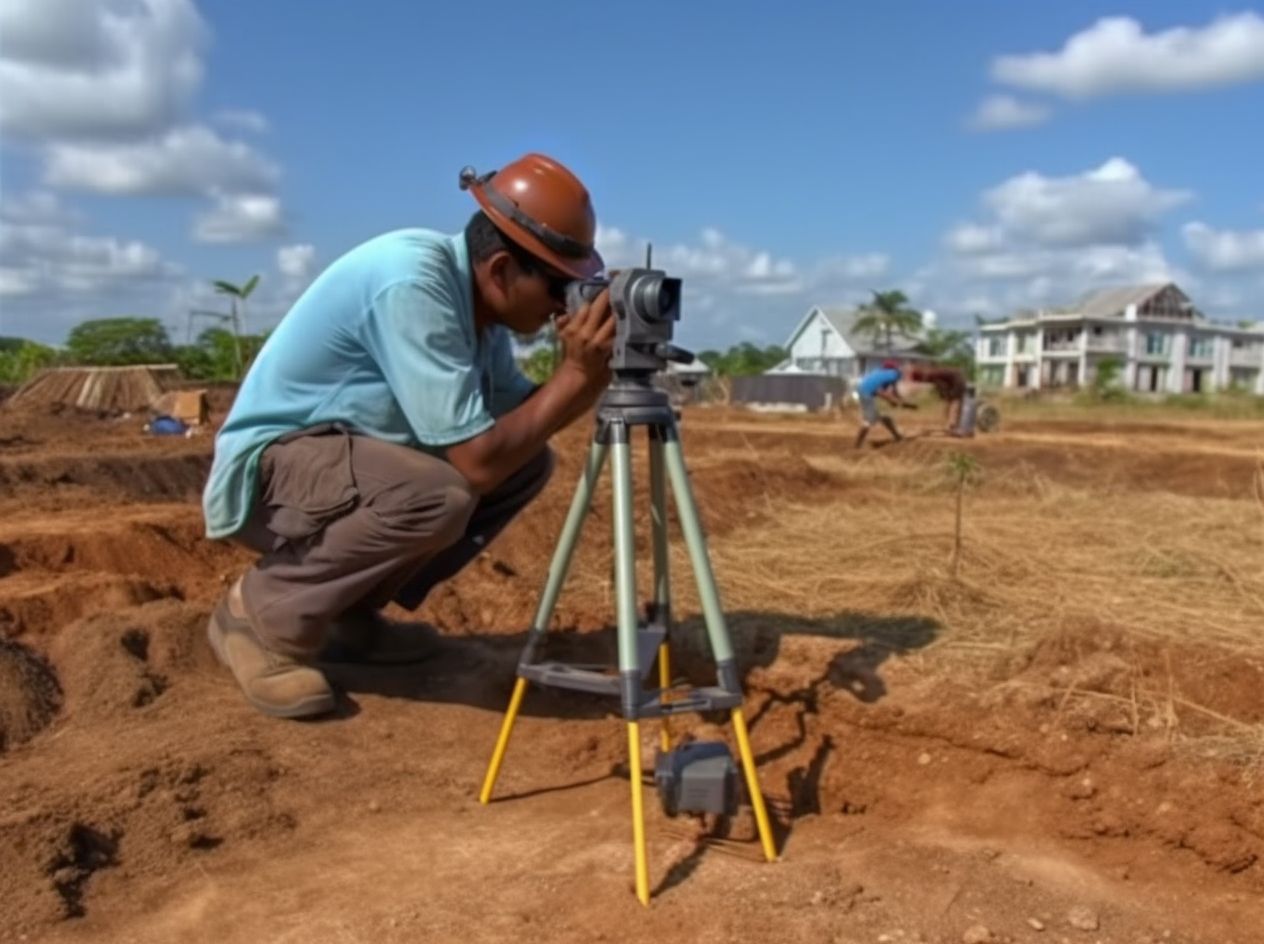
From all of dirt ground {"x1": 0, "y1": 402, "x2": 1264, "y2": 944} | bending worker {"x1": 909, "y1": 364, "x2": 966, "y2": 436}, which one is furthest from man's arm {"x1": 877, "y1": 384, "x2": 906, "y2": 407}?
dirt ground {"x1": 0, "y1": 402, "x2": 1264, "y2": 944}

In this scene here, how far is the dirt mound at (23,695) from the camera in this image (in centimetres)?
299

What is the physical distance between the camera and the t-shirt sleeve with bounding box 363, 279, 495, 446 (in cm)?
275

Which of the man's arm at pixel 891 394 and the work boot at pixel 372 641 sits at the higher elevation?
the man's arm at pixel 891 394

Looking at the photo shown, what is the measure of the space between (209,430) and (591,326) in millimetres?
11268

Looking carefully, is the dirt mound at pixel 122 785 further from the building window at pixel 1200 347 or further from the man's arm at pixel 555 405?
the building window at pixel 1200 347

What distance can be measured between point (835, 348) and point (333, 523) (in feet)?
224

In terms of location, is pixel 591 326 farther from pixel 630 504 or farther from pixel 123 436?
pixel 123 436

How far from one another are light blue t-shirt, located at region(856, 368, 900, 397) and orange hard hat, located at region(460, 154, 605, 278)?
14138mm

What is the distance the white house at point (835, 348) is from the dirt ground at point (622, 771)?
56.9 meters

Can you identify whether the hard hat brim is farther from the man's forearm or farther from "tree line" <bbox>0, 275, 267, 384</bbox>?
"tree line" <bbox>0, 275, 267, 384</bbox>

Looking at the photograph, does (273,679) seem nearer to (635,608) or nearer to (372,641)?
(372,641)

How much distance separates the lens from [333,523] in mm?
3045

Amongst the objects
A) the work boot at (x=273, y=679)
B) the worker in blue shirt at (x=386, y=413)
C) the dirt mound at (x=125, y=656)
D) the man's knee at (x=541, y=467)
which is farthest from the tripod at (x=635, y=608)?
the dirt mound at (x=125, y=656)

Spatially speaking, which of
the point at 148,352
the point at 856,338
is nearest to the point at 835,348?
the point at 856,338
